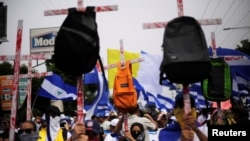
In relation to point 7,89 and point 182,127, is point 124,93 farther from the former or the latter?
point 7,89

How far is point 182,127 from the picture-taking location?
423 cm

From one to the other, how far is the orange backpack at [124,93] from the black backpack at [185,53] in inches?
56.8

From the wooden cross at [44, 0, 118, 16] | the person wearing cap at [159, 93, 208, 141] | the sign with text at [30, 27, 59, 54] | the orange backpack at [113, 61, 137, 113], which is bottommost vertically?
the person wearing cap at [159, 93, 208, 141]

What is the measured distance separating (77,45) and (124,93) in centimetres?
164

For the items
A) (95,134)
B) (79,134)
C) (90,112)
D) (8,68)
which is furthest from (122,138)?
(8,68)

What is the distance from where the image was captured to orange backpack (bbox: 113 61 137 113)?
17.4ft

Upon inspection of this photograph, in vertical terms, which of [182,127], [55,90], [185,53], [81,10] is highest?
[81,10]

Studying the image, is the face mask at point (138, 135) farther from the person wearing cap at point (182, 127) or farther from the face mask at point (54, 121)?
the face mask at point (54, 121)

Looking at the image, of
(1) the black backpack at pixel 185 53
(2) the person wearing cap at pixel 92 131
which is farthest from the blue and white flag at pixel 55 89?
(1) the black backpack at pixel 185 53

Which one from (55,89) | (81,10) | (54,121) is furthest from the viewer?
(55,89)

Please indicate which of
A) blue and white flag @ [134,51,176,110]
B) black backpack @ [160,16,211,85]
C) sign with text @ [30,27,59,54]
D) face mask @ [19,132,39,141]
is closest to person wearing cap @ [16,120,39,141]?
face mask @ [19,132,39,141]

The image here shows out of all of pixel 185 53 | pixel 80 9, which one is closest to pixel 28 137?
pixel 80 9

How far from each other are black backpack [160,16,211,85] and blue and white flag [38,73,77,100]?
825 cm

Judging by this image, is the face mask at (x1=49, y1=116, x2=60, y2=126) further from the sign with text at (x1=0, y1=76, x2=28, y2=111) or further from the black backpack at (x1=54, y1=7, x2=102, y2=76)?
the black backpack at (x1=54, y1=7, x2=102, y2=76)
